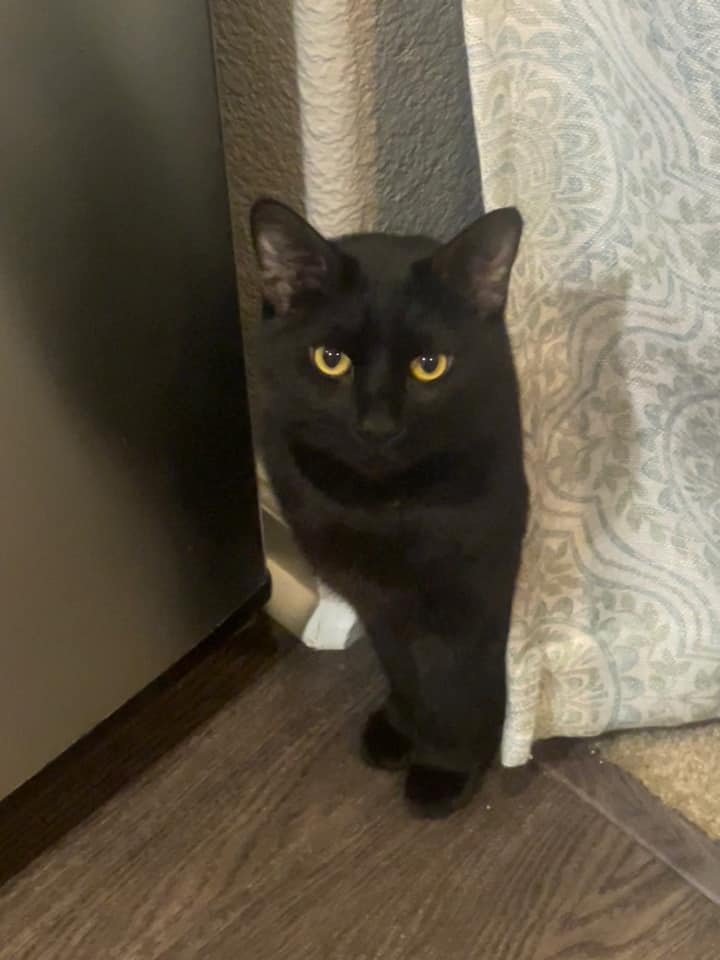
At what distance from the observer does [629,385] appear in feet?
2.60

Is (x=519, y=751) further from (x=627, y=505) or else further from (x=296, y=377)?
(x=296, y=377)

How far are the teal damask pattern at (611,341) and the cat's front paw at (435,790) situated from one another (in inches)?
2.4

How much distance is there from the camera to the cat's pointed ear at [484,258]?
25.4 inches

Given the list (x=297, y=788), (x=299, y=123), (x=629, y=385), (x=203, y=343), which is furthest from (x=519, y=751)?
(x=299, y=123)

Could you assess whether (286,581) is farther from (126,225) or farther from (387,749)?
(126,225)

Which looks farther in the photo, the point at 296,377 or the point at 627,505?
the point at 627,505

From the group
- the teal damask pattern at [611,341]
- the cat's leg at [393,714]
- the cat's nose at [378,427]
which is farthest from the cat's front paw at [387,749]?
the cat's nose at [378,427]

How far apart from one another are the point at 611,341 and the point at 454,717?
1.14 feet

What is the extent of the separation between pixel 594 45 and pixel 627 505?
0.37 metres

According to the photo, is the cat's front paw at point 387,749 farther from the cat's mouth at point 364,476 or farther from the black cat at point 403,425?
the cat's mouth at point 364,476

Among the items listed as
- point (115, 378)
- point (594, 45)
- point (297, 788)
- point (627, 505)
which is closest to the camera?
point (594, 45)

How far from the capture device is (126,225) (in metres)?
0.70

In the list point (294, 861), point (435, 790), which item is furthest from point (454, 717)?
point (294, 861)

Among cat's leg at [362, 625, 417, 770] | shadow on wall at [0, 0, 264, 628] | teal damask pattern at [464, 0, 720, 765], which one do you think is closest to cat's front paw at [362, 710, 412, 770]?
cat's leg at [362, 625, 417, 770]
